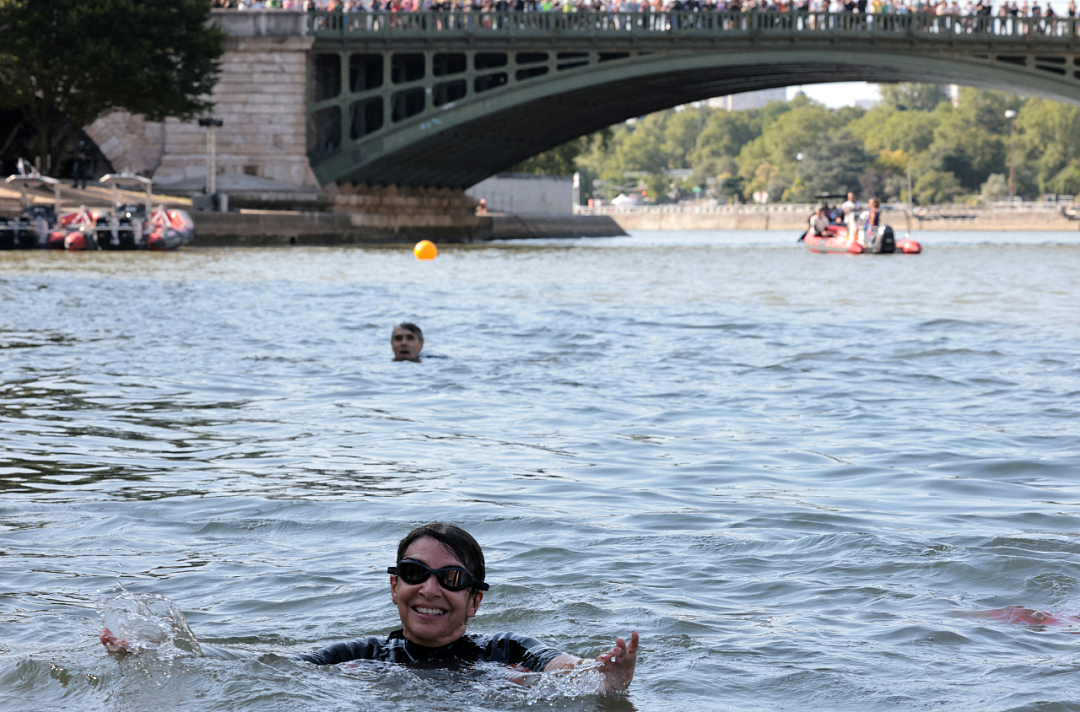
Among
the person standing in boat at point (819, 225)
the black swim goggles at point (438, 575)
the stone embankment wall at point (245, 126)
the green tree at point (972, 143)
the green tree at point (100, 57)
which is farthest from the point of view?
the green tree at point (972, 143)

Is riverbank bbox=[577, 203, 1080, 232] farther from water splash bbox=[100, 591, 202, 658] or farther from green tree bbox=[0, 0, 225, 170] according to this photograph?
water splash bbox=[100, 591, 202, 658]

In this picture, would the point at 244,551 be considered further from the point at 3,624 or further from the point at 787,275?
the point at 787,275

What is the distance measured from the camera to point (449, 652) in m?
5.27

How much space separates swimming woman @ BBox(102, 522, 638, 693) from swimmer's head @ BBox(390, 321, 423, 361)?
362 inches

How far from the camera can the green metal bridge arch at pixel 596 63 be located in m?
46.7

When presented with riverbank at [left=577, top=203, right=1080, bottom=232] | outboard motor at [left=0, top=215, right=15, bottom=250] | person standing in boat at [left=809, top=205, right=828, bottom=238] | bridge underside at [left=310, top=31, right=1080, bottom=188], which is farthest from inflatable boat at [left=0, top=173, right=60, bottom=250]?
riverbank at [left=577, top=203, right=1080, bottom=232]

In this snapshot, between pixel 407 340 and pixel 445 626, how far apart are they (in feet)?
31.7

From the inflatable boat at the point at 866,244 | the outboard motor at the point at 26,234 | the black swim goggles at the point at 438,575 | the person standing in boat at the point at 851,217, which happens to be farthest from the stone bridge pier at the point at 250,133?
the black swim goggles at the point at 438,575

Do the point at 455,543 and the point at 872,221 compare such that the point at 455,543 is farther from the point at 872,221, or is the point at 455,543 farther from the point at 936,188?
the point at 936,188

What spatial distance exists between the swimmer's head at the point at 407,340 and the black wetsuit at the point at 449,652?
9.12m

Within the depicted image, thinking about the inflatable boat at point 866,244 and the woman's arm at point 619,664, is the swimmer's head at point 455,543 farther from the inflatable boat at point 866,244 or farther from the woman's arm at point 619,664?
the inflatable boat at point 866,244

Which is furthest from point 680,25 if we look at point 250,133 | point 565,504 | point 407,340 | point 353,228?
point 565,504

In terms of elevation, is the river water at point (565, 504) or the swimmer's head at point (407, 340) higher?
the swimmer's head at point (407, 340)

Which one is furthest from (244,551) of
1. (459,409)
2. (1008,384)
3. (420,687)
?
(1008,384)
